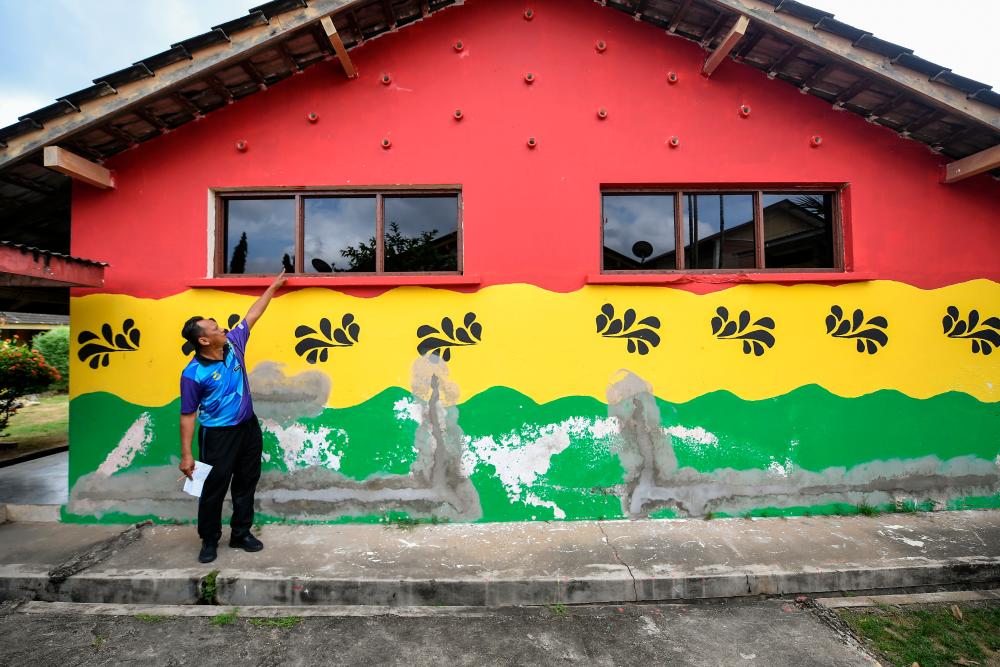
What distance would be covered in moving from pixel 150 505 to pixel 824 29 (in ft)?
24.0

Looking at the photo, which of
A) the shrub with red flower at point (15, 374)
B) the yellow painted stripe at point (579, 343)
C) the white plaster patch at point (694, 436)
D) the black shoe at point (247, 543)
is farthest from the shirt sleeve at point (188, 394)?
the shrub with red flower at point (15, 374)

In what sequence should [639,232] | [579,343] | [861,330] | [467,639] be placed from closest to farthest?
1. [467,639]
2. [579,343]
3. [861,330]
4. [639,232]

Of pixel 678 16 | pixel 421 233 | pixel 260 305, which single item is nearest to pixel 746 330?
pixel 678 16

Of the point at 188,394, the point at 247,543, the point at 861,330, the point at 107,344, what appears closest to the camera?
the point at 188,394

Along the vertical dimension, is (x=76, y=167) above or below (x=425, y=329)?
above

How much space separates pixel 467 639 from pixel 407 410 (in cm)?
203

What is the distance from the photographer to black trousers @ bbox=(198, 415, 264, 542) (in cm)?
376

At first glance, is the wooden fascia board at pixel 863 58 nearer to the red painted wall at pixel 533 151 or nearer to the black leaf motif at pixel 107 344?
the red painted wall at pixel 533 151

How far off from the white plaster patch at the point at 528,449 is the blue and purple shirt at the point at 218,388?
6.52 ft

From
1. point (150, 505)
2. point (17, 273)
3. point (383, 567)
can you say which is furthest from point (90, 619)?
point (17, 273)

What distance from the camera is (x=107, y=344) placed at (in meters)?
4.46

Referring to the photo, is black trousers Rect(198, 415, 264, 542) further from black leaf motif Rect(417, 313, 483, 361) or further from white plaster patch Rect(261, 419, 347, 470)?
black leaf motif Rect(417, 313, 483, 361)

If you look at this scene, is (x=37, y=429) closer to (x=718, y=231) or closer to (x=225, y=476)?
(x=225, y=476)

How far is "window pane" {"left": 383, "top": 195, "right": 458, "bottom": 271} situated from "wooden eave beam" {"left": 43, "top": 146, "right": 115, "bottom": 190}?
2.56 meters
